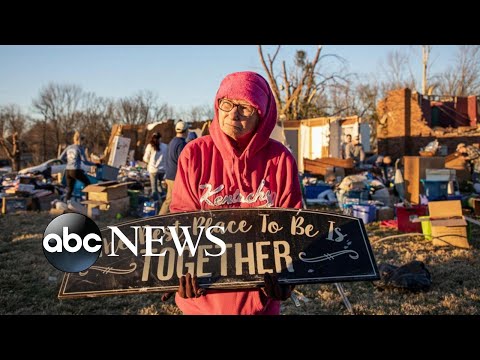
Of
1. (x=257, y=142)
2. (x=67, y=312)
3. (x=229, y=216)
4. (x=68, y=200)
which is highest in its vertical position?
(x=257, y=142)

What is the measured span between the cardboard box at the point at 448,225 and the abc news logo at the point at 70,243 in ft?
20.5

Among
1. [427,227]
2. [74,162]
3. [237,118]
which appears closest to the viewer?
[237,118]

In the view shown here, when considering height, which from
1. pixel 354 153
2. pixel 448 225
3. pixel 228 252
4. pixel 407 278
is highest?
pixel 354 153

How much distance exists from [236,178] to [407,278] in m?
3.69

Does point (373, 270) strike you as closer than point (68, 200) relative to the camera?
Yes

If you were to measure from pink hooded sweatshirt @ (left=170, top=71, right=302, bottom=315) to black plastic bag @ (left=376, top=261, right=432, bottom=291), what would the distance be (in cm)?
331

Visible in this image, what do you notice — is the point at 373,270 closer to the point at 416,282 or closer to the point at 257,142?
the point at 257,142

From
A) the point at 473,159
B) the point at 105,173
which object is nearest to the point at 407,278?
the point at 105,173

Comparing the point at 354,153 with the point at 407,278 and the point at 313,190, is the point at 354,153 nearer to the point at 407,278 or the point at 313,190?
the point at 313,190

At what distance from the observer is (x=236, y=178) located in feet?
5.91

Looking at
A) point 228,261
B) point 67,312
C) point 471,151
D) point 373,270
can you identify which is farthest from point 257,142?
point 471,151

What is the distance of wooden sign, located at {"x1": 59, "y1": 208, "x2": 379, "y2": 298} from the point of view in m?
1.58

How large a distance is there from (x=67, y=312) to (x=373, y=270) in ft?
11.6

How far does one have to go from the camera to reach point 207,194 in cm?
179
